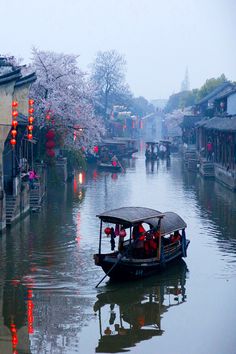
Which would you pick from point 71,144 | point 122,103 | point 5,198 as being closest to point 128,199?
point 71,144

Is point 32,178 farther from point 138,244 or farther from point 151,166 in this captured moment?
point 151,166

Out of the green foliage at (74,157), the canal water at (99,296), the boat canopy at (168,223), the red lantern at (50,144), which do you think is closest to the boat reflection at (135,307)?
the canal water at (99,296)

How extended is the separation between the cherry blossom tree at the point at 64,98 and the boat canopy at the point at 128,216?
24.6m

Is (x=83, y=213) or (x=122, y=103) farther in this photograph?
(x=122, y=103)

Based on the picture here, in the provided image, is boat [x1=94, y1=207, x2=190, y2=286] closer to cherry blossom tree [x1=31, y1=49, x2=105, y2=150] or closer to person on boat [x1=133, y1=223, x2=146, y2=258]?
person on boat [x1=133, y1=223, x2=146, y2=258]

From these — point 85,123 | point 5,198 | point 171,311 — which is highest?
point 85,123

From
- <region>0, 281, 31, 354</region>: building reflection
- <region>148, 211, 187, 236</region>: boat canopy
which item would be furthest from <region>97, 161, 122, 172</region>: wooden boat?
<region>0, 281, 31, 354</region>: building reflection

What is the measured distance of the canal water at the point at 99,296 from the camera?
787 inches

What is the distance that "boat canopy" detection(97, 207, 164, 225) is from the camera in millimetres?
25234

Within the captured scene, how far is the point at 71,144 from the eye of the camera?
2206 inches

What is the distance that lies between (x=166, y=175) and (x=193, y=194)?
14541mm

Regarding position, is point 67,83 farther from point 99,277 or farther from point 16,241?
point 99,277

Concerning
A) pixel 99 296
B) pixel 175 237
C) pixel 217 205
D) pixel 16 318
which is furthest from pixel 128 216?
pixel 217 205

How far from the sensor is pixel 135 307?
23.3m
